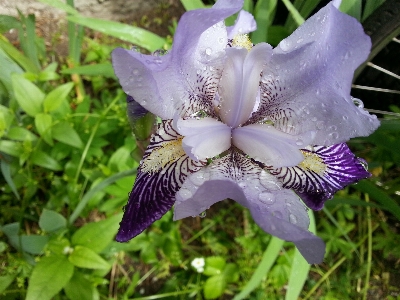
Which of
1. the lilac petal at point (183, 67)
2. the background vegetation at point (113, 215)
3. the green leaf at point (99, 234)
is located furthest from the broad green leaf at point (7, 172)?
the lilac petal at point (183, 67)

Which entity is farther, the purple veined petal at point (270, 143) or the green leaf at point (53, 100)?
the green leaf at point (53, 100)

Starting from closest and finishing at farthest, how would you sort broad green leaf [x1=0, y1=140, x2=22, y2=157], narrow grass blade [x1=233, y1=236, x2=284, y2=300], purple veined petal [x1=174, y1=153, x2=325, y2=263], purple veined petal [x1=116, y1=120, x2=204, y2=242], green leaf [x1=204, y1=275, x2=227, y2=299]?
purple veined petal [x1=174, y1=153, x2=325, y2=263]
purple veined petal [x1=116, y1=120, x2=204, y2=242]
narrow grass blade [x1=233, y1=236, x2=284, y2=300]
broad green leaf [x1=0, y1=140, x2=22, y2=157]
green leaf [x1=204, y1=275, x2=227, y2=299]

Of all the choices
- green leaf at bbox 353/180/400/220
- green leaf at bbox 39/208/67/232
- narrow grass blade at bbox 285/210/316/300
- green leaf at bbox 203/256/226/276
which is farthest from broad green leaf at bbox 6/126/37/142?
green leaf at bbox 353/180/400/220

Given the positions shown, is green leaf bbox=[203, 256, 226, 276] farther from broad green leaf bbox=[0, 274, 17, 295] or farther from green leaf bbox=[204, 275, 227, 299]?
broad green leaf bbox=[0, 274, 17, 295]

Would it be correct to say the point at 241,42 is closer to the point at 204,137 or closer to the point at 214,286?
the point at 204,137

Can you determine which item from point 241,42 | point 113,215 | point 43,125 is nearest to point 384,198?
point 241,42

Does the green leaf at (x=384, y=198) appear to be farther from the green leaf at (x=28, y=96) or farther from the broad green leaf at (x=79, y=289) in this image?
the green leaf at (x=28, y=96)

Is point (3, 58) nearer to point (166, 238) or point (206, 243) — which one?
point (166, 238)
